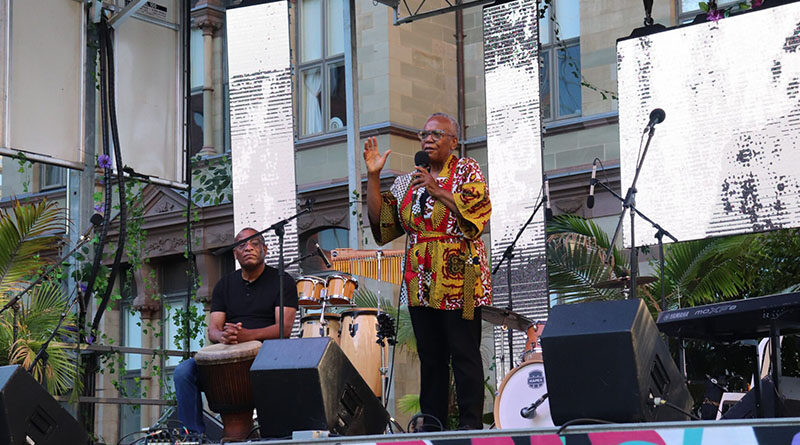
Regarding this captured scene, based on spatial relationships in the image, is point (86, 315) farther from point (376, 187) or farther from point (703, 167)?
point (703, 167)

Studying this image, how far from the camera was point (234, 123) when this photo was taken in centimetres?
919

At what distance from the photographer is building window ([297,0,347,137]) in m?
15.7

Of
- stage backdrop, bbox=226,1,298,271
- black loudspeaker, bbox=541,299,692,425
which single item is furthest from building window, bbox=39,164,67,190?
black loudspeaker, bbox=541,299,692,425

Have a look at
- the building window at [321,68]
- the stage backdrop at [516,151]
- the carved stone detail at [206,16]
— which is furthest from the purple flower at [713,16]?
the carved stone detail at [206,16]

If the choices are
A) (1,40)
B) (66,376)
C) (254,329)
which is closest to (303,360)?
(254,329)

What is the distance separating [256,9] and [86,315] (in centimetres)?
272

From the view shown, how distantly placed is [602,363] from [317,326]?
14.1 feet

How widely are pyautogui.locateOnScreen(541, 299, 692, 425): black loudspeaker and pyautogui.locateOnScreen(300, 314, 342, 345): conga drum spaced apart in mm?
4059

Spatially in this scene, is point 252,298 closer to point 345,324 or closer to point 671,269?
point 345,324

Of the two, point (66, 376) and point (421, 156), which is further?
point (66, 376)

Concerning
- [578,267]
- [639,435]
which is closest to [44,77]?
[578,267]

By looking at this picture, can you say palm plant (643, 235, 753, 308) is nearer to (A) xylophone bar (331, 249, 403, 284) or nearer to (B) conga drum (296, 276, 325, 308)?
(A) xylophone bar (331, 249, 403, 284)

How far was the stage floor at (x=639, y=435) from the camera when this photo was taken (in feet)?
12.4

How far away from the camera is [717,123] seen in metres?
7.57
